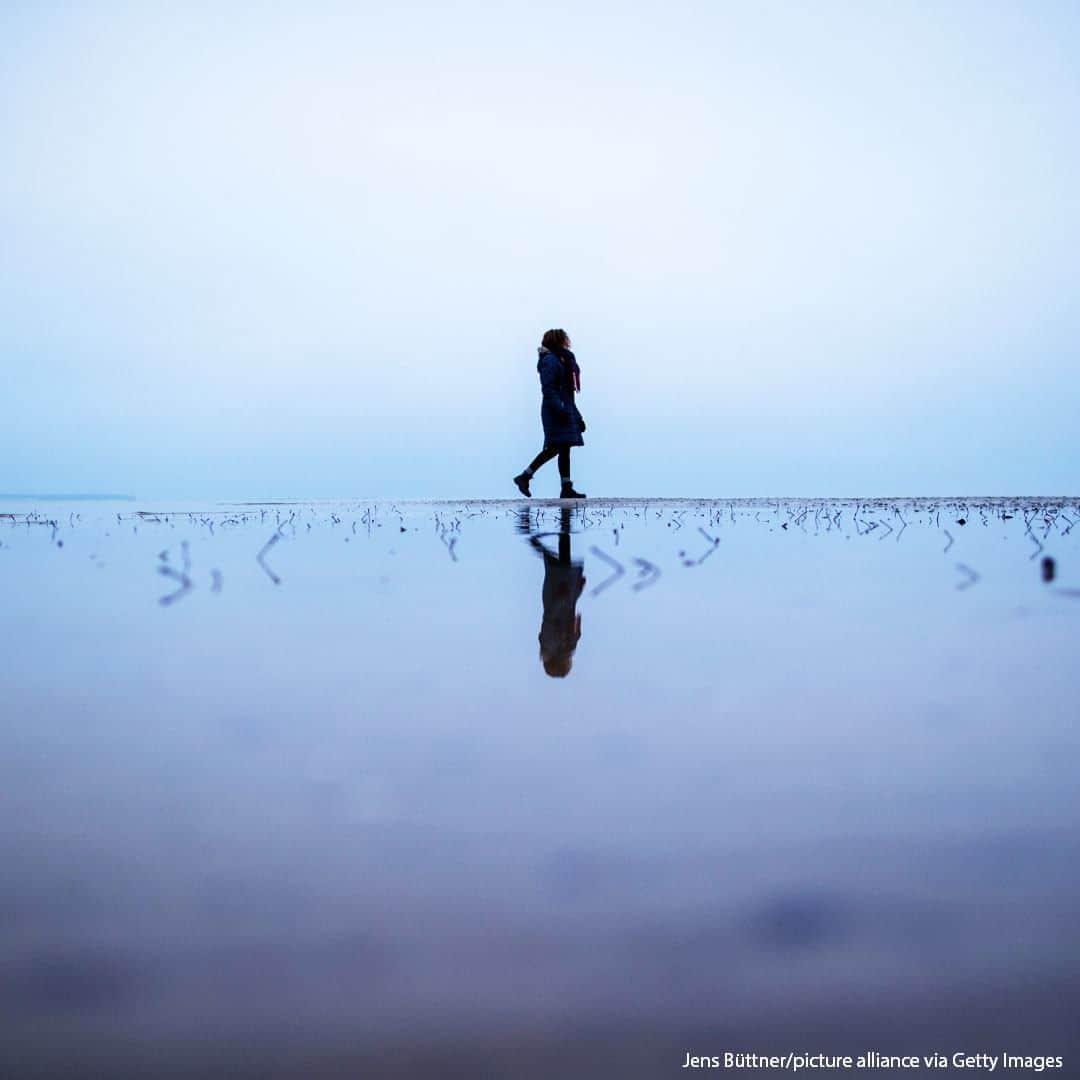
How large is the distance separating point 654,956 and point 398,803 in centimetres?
74

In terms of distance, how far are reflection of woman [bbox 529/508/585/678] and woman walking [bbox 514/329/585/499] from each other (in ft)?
27.1

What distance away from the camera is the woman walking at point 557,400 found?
54.2 feet

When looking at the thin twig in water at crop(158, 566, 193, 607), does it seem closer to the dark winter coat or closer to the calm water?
the calm water

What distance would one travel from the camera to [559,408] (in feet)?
54.0

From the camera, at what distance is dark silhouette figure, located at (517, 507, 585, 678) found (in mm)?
3604

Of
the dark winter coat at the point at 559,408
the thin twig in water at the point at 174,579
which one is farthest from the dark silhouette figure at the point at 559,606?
the dark winter coat at the point at 559,408

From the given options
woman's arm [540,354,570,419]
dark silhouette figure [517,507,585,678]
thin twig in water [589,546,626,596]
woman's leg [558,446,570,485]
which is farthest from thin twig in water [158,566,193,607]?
woman's leg [558,446,570,485]

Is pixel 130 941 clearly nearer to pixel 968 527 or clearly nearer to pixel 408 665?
pixel 408 665

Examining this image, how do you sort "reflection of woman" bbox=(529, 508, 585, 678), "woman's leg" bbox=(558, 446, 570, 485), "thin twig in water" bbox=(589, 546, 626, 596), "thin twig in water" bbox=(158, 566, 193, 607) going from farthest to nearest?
"woman's leg" bbox=(558, 446, 570, 485) < "thin twig in water" bbox=(589, 546, 626, 596) < "thin twig in water" bbox=(158, 566, 193, 607) < "reflection of woman" bbox=(529, 508, 585, 678)

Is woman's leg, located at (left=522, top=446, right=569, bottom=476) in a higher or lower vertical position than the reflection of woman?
higher

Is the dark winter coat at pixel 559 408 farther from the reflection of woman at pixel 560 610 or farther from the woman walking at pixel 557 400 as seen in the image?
the reflection of woman at pixel 560 610

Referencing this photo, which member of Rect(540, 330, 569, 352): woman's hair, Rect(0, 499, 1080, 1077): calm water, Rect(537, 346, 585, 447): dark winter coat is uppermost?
Rect(540, 330, 569, 352): woman's hair

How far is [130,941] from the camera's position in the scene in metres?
1.50

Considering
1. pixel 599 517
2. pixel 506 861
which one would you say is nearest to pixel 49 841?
pixel 506 861
